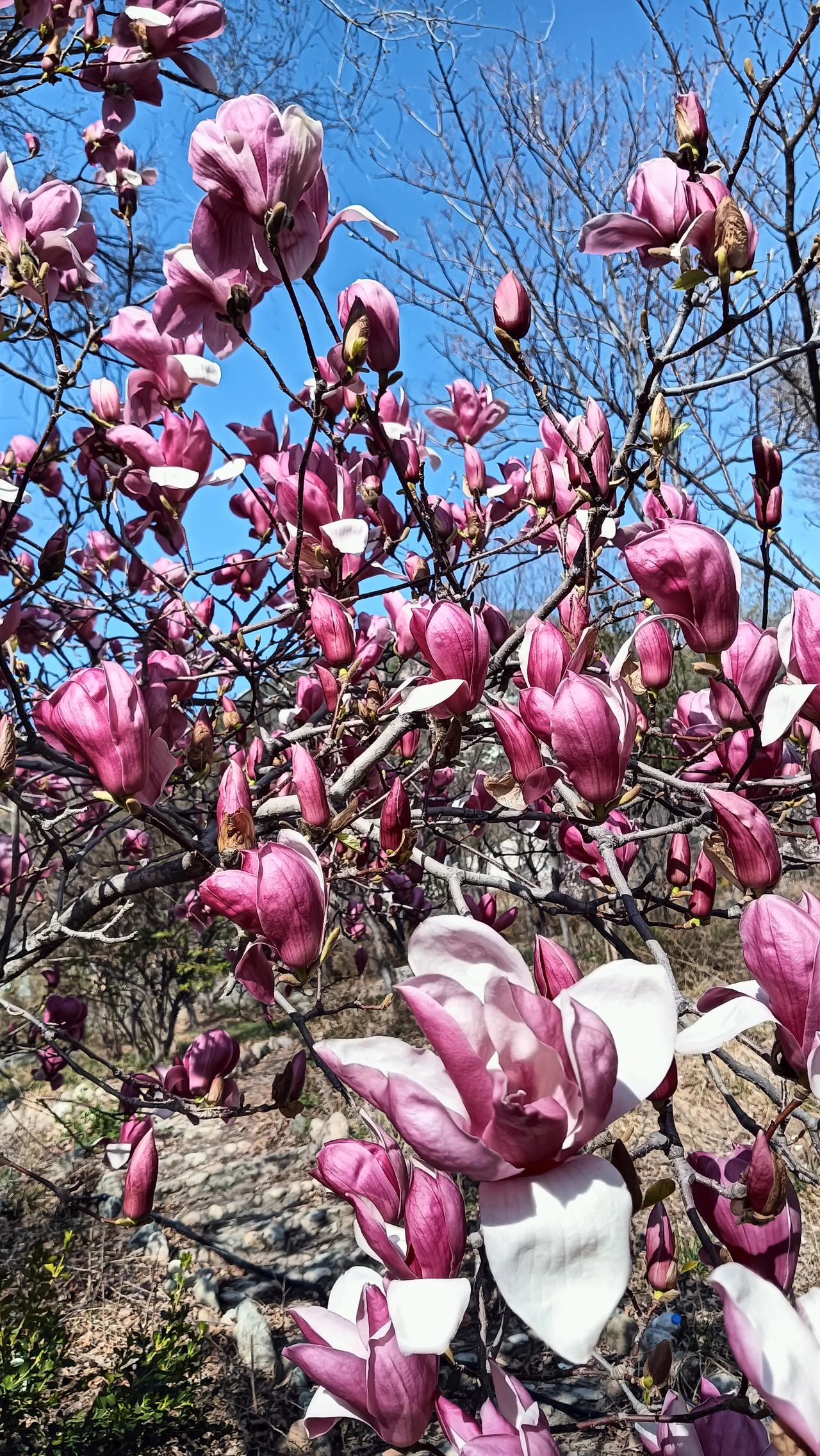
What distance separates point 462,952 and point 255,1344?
9.57ft

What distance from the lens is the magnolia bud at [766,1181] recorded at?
56cm

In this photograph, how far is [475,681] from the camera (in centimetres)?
89

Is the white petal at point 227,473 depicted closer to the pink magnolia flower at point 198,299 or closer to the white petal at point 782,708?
the pink magnolia flower at point 198,299

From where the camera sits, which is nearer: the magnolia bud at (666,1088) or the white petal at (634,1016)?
the white petal at (634,1016)

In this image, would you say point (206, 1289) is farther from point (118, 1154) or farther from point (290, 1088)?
point (290, 1088)

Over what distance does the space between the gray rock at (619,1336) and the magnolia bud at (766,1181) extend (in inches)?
100

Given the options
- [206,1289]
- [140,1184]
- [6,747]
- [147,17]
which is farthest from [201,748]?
[206,1289]

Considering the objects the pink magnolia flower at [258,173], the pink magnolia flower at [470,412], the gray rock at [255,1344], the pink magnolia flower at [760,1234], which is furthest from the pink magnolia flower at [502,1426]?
the gray rock at [255,1344]

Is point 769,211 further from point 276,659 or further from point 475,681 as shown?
point 475,681

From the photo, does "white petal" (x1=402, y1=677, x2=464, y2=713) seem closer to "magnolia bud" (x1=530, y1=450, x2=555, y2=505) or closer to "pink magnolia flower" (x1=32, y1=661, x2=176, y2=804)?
"pink magnolia flower" (x1=32, y1=661, x2=176, y2=804)

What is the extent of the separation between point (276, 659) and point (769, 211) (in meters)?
3.33

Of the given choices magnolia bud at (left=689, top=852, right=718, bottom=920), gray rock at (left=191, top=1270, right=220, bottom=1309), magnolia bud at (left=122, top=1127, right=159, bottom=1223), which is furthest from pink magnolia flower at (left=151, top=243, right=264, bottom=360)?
gray rock at (left=191, top=1270, right=220, bottom=1309)

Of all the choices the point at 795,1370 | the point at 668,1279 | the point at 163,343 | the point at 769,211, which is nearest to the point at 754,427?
the point at 769,211

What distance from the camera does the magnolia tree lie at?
0.48 metres
